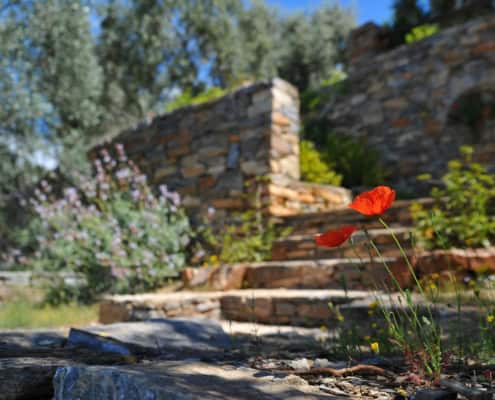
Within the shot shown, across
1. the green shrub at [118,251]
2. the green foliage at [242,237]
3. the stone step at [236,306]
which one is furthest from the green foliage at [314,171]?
the stone step at [236,306]

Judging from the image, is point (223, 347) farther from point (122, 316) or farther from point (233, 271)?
point (233, 271)

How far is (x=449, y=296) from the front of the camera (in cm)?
323

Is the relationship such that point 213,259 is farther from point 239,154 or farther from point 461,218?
point 461,218

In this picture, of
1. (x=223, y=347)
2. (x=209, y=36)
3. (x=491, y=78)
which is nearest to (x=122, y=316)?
(x=223, y=347)

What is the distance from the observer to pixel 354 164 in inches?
279

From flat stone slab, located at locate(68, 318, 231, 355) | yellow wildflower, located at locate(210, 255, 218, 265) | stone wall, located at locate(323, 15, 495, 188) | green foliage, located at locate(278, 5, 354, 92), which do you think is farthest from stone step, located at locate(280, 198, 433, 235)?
green foliage, located at locate(278, 5, 354, 92)

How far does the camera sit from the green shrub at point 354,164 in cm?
696

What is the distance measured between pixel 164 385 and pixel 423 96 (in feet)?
24.0

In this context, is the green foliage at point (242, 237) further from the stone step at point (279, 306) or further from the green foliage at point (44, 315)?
the green foliage at point (44, 315)

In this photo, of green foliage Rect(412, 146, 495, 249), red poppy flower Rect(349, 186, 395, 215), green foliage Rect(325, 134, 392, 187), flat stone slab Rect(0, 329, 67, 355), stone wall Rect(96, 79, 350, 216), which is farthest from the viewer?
green foliage Rect(325, 134, 392, 187)

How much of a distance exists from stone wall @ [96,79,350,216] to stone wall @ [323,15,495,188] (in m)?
1.88

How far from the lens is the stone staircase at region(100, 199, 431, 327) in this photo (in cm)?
346

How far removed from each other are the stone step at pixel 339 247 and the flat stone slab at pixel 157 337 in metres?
1.76

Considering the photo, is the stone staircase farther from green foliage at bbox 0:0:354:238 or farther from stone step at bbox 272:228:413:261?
green foliage at bbox 0:0:354:238
